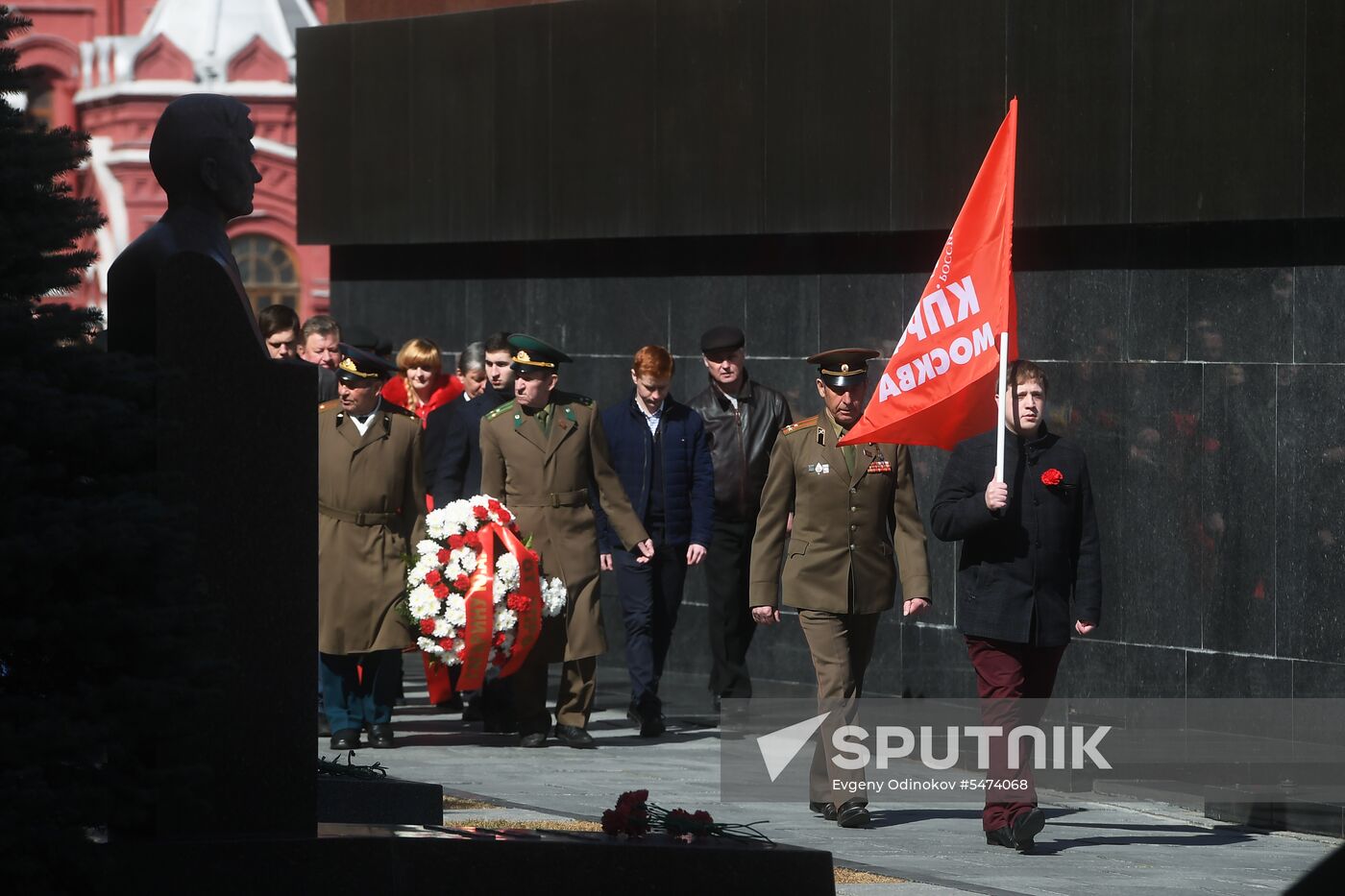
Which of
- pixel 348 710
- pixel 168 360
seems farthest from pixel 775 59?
pixel 168 360

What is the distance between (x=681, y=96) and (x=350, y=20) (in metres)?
4.12

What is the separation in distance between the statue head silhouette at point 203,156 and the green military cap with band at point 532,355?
18.3 ft

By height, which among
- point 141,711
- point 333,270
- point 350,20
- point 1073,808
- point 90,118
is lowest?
point 1073,808

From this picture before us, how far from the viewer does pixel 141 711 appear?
17.9 ft

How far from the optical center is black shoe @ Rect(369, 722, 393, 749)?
12.1m

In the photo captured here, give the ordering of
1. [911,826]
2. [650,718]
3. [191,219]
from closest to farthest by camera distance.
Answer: [191,219] < [911,826] < [650,718]

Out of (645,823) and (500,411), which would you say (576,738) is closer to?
(500,411)

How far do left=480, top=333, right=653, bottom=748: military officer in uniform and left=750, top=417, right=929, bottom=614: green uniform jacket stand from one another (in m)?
2.19

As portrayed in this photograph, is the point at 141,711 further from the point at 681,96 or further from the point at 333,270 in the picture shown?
the point at 333,270

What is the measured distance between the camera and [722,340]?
13.7m

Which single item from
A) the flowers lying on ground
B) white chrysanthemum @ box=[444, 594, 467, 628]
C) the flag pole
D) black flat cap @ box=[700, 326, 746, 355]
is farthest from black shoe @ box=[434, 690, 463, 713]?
the flowers lying on ground

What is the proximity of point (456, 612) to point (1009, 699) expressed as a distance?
3560mm

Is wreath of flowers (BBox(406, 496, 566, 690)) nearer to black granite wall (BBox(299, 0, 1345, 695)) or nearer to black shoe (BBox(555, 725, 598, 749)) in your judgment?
black shoe (BBox(555, 725, 598, 749))

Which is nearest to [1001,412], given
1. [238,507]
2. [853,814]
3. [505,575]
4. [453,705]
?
[853,814]
